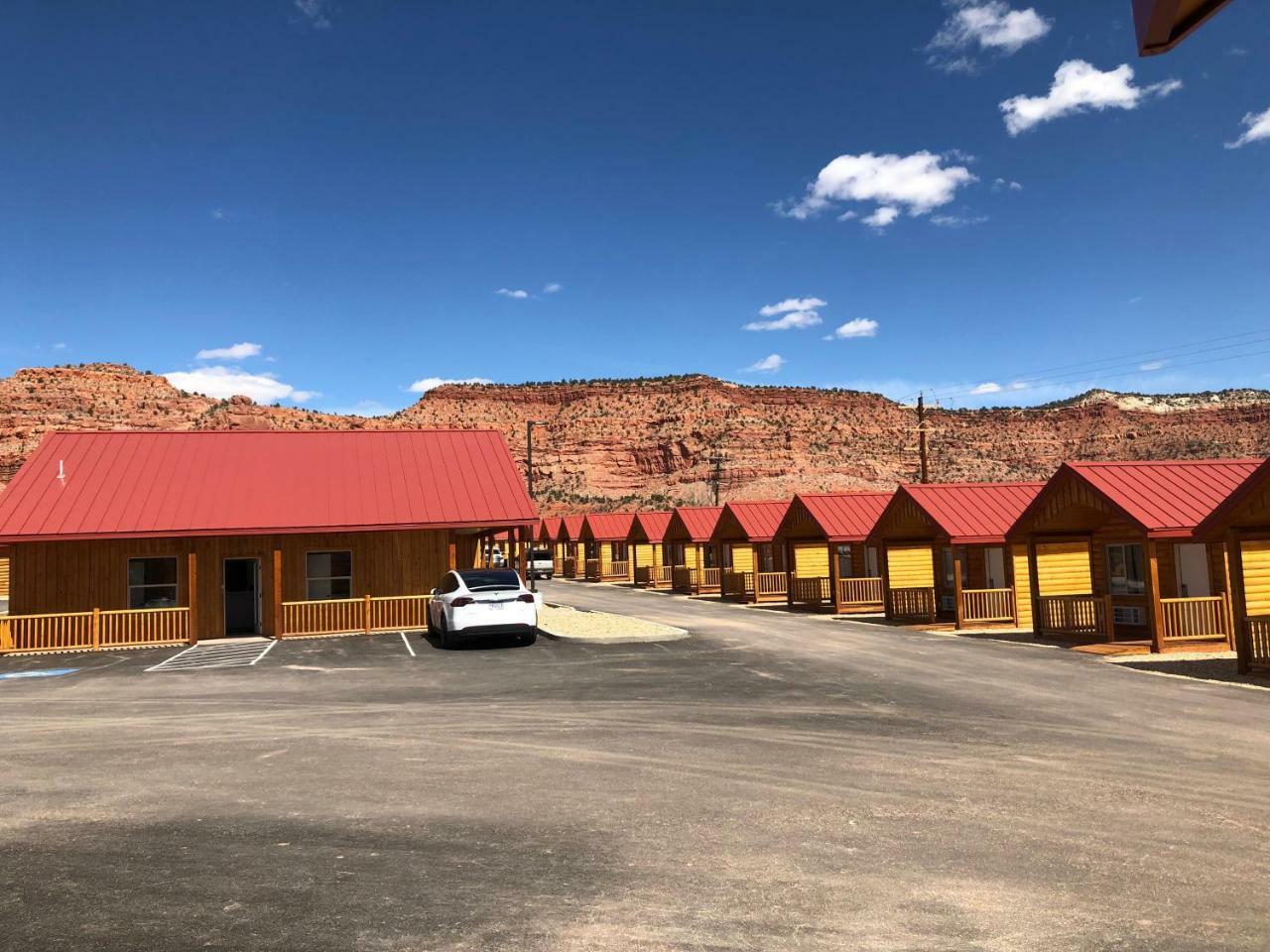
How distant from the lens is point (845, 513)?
103ft

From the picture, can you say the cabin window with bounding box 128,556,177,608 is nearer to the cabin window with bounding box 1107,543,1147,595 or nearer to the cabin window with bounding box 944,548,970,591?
the cabin window with bounding box 944,548,970,591

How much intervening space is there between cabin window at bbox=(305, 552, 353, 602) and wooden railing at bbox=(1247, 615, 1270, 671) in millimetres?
20365

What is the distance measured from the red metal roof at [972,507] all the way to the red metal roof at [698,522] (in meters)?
18.3

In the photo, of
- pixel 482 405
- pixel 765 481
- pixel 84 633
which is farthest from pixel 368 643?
pixel 482 405

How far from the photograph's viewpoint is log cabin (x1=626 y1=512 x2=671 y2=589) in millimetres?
47875

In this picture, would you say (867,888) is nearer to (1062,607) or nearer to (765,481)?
(1062,607)

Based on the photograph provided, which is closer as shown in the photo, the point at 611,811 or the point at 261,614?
the point at 611,811

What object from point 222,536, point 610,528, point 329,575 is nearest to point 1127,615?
point 329,575

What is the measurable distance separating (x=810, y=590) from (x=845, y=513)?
126 inches

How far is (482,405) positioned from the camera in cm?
14588

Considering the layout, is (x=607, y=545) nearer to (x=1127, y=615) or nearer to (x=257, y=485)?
(x=257, y=485)

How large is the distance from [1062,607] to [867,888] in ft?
59.5

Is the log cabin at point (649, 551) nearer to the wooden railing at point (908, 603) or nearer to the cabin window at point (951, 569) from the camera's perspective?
the cabin window at point (951, 569)

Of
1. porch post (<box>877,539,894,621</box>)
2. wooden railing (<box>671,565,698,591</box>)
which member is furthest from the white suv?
wooden railing (<box>671,565,698,591</box>)
